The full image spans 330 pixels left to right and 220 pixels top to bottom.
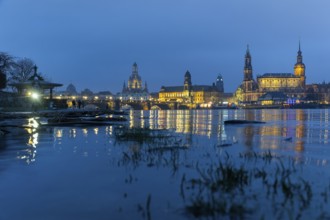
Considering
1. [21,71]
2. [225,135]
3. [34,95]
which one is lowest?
[225,135]

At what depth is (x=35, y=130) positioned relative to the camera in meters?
32.7

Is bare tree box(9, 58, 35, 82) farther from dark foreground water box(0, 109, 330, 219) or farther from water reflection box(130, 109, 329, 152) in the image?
dark foreground water box(0, 109, 330, 219)

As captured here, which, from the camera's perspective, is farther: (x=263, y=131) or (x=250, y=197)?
(x=263, y=131)

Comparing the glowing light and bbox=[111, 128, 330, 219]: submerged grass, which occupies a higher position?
the glowing light

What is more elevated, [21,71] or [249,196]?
[21,71]

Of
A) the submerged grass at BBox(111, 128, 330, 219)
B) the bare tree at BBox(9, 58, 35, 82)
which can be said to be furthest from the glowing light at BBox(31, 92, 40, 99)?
the submerged grass at BBox(111, 128, 330, 219)

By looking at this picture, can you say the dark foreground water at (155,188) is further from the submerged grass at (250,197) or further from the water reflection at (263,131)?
the water reflection at (263,131)

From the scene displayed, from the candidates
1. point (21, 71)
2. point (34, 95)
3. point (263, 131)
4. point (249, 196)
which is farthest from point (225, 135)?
point (21, 71)

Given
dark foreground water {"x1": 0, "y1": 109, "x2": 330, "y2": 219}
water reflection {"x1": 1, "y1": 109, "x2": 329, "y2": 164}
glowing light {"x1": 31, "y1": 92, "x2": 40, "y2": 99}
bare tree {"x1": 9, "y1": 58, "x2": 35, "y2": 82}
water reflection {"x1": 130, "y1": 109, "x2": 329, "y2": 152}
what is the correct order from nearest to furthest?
1. dark foreground water {"x1": 0, "y1": 109, "x2": 330, "y2": 219}
2. water reflection {"x1": 1, "y1": 109, "x2": 329, "y2": 164}
3. water reflection {"x1": 130, "y1": 109, "x2": 329, "y2": 152}
4. glowing light {"x1": 31, "y1": 92, "x2": 40, "y2": 99}
5. bare tree {"x1": 9, "y1": 58, "x2": 35, "y2": 82}

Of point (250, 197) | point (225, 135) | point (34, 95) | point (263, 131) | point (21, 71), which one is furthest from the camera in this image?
point (21, 71)

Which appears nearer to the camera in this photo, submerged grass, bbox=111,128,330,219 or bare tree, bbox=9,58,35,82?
submerged grass, bbox=111,128,330,219

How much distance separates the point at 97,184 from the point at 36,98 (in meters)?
55.8

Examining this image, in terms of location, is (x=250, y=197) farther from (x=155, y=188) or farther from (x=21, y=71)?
(x=21, y=71)

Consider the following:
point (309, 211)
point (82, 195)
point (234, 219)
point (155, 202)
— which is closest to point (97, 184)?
point (82, 195)
